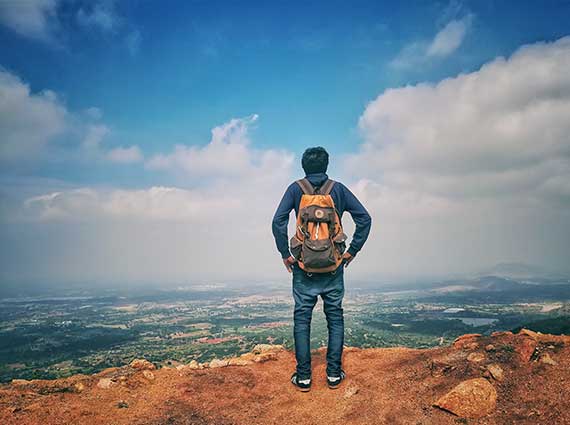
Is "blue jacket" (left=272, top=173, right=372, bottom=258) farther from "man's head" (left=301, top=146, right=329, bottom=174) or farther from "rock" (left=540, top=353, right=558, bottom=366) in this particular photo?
"rock" (left=540, top=353, right=558, bottom=366)

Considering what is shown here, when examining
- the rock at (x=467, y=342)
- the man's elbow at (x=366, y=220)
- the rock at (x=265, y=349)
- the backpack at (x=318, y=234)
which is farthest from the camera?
the rock at (x=265, y=349)

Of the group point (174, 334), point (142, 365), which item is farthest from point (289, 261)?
point (174, 334)

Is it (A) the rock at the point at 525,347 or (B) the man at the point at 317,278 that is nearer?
(A) the rock at the point at 525,347

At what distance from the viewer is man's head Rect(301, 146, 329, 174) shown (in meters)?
5.80

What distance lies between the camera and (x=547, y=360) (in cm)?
485

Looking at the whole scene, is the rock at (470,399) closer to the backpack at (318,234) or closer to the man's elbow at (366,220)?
the backpack at (318,234)

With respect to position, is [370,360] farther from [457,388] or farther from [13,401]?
[13,401]

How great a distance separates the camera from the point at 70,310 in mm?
106250

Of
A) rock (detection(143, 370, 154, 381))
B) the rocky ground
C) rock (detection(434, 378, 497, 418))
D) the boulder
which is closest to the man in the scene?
the rocky ground

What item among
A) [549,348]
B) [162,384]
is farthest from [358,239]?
[162,384]

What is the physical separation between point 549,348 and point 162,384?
6.45 metres

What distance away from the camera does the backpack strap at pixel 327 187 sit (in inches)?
224

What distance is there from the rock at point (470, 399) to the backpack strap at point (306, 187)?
139 inches

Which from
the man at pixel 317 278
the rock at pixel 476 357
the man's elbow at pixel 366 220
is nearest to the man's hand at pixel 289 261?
the man at pixel 317 278
